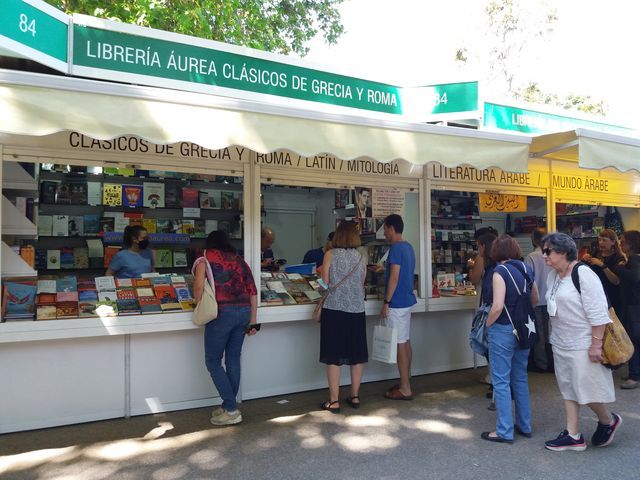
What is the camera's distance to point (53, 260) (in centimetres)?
610

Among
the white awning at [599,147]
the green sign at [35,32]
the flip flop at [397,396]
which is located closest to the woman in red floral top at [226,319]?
the flip flop at [397,396]

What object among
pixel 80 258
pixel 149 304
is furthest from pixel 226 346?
pixel 80 258

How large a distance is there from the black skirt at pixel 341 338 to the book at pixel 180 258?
2.99 m

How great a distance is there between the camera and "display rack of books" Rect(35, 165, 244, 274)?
6.14 m

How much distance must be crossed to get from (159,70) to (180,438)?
9.65 ft

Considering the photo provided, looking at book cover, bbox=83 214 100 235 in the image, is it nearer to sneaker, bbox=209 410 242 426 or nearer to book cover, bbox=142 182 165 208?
book cover, bbox=142 182 165 208

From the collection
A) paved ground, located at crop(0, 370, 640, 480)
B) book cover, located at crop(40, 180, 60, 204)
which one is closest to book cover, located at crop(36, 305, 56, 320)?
paved ground, located at crop(0, 370, 640, 480)

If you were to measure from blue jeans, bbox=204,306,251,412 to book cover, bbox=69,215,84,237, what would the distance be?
3067 mm

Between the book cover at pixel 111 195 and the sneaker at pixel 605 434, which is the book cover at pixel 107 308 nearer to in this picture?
the book cover at pixel 111 195

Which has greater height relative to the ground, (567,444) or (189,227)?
(189,227)

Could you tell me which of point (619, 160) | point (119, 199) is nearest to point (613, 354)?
point (619, 160)

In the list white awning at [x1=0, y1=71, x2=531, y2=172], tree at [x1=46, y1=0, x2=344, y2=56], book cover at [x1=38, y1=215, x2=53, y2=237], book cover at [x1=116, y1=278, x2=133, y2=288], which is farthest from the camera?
tree at [x1=46, y1=0, x2=344, y2=56]

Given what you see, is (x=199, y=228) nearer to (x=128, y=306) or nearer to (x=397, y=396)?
(x=128, y=306)

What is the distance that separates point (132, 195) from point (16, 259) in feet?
8.87
